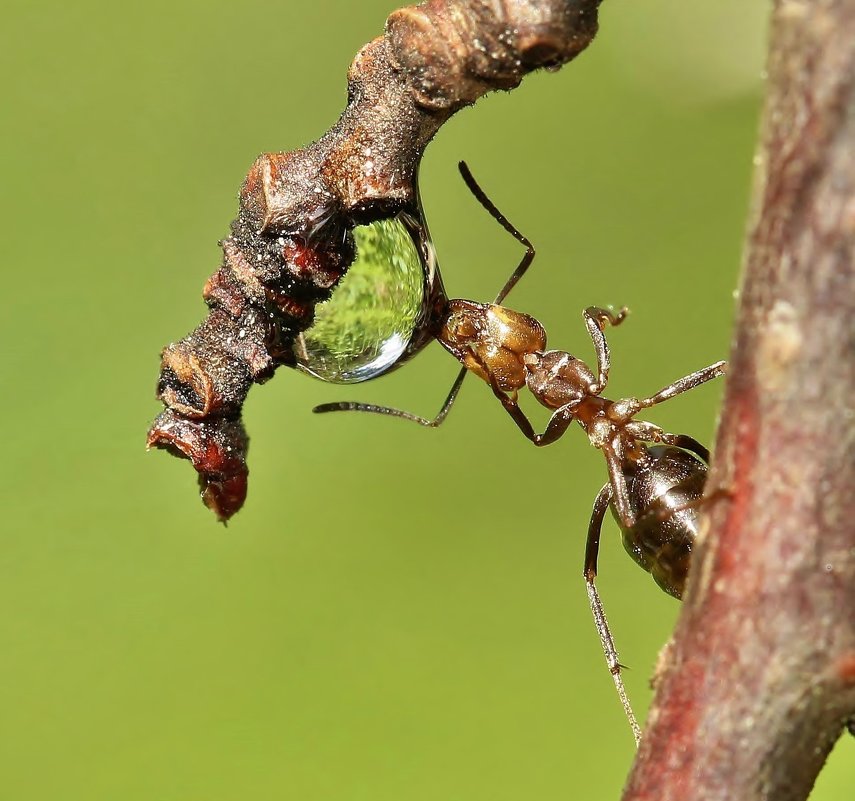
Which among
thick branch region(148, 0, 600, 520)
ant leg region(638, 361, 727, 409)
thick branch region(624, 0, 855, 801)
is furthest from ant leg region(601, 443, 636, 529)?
thick branch region(624, 0, 855, 801)

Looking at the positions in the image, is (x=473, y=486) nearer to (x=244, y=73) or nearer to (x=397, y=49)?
(x=244, y=73)

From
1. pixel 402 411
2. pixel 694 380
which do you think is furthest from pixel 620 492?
pixel 402 411

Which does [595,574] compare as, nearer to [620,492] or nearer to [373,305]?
[620,492]

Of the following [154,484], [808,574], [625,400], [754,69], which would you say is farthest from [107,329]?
[808,574]

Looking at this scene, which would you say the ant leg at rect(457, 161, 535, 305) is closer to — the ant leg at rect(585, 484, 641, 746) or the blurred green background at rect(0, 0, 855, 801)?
the blurred green background at rect(0, 0, 855, 801)

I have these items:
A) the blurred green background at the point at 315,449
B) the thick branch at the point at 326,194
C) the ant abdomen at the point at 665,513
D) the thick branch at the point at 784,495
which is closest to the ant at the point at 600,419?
the ant abdomen at the point at 665,513

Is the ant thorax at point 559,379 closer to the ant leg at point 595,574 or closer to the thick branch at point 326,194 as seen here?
the ant leg at point 595,574

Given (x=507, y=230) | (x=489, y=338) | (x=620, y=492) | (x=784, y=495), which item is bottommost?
(x=784, y=495)
